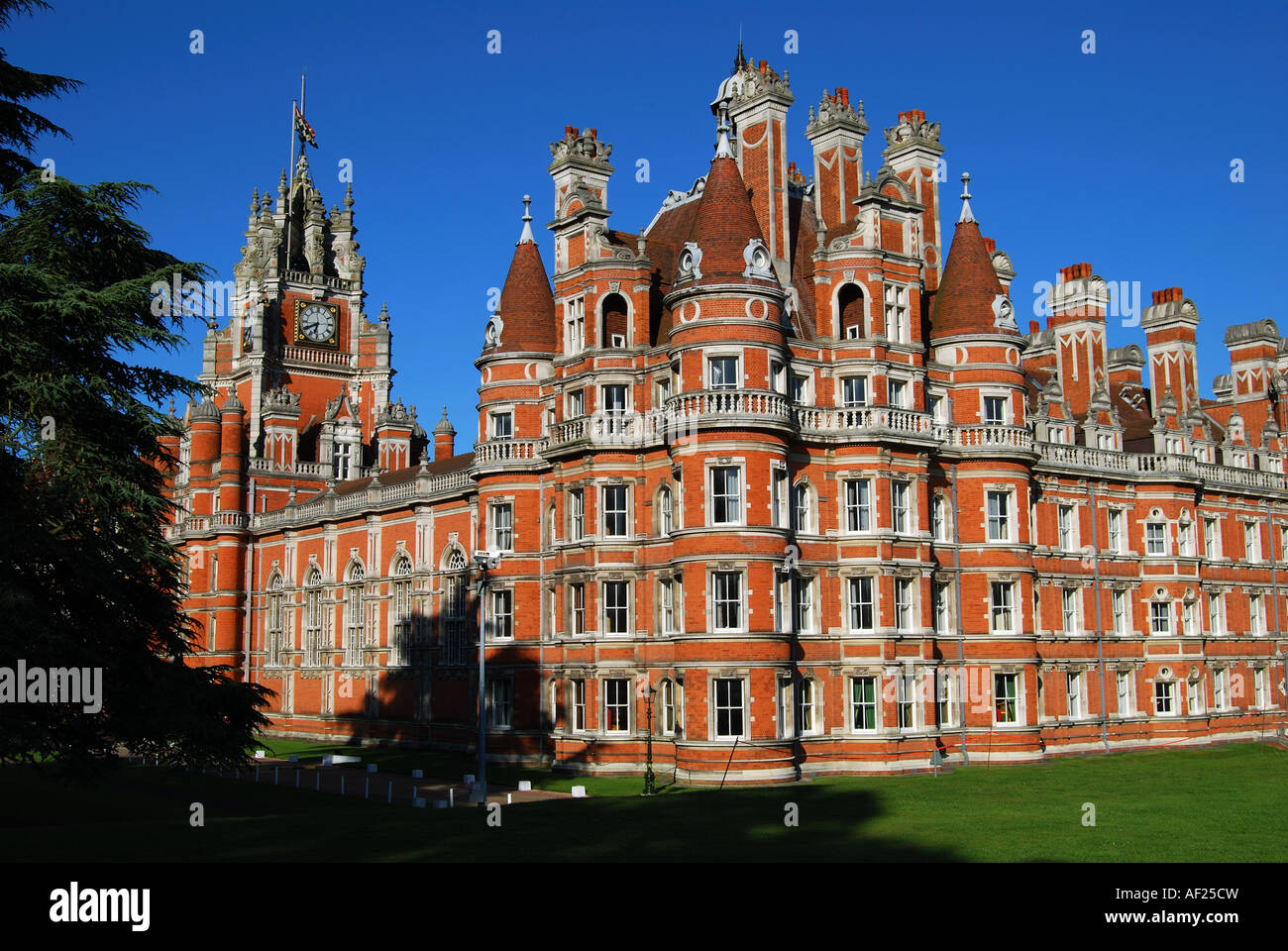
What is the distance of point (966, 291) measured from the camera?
5022cm

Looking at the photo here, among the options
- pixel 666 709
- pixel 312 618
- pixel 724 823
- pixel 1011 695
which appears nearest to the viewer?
pixel 724 823

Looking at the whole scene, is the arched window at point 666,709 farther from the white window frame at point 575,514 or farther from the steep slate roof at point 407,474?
the steep slate roof at point 407,474

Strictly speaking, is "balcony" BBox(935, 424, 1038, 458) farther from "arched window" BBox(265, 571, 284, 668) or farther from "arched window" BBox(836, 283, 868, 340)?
"arched window" BBox(265, 571, 284, 668)

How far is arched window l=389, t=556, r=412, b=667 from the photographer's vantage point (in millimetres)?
61406

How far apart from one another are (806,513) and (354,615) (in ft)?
98.9

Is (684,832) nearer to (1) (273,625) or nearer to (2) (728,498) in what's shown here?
(2) (728,498)

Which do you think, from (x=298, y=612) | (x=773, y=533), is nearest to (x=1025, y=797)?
(x=773, y=533)

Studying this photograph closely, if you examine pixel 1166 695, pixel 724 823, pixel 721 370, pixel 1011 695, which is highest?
pixel 721 370

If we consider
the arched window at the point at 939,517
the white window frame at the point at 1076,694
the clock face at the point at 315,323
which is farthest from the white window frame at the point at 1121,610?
the clock face at the point at 315,323

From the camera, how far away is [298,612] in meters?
71.8

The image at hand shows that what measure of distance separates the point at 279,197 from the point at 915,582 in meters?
61.8

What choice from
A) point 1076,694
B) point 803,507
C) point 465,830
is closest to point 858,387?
point 803,507

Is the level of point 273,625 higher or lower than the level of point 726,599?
lower

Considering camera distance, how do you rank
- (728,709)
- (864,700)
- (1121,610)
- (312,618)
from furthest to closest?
(312,618)
(1121,610)
(864,700)
(728,709)
